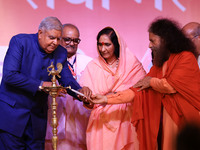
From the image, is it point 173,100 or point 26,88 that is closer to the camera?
point 26,88

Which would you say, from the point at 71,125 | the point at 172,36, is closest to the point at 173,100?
the point at 172,36

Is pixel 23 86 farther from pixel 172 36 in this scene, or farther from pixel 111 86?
pixel 172 36

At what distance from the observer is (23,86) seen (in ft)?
8.63

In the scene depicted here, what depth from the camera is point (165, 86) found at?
107 inches

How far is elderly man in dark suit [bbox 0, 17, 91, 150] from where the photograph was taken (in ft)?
8.70

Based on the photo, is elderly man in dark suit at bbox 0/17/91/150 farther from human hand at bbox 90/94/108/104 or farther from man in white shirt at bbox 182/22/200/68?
man in white shirt at bbox 182/22/200/68

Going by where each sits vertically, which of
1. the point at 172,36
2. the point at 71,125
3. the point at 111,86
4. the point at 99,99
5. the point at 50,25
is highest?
the point at 50,25

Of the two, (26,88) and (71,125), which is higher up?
(26,88)

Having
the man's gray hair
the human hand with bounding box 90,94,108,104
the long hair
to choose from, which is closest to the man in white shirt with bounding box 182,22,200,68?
the long hair

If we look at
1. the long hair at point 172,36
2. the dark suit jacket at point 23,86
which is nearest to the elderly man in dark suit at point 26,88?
the dark suit jacket at point 23,86

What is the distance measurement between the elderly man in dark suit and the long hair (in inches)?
39.1

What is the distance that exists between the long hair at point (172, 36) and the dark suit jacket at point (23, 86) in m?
1.21

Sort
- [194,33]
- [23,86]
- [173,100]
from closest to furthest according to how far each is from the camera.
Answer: [23,86] → [173,100] → [194,33]

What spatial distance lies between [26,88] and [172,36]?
5.25ft
